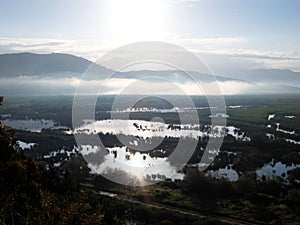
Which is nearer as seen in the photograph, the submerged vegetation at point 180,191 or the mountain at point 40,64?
the submerged vegetation at point 180,191

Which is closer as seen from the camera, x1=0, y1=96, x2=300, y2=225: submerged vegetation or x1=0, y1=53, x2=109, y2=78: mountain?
x1=0, y1=96, x2=300, y2=225: submerged vegetation

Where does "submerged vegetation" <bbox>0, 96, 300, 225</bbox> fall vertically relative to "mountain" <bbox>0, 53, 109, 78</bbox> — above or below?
below

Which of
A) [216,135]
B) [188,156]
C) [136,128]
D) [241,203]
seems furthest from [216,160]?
[136,128]

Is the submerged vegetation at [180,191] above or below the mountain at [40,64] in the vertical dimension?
below

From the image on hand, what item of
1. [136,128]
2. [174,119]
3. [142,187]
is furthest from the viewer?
[174,119]

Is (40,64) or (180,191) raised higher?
(40,64)

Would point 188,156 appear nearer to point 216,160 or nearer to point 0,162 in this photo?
point 216,160

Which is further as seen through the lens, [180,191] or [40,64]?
[40,64]

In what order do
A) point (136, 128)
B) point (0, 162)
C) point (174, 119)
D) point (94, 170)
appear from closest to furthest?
1. point (0, 162)
2. point (94, 170)
3. point (136, 128)
4. point (174, 119)
